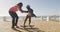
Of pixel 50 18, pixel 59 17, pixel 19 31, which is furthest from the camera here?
pixel 59 17

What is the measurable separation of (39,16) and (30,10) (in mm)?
15293

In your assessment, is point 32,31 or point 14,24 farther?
point 14,24

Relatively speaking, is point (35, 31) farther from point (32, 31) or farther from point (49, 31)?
point (49, 31)

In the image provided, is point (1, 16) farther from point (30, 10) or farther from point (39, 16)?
point (30, 10)

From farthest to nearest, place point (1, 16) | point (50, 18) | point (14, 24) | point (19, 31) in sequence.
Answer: point (1, 16) < point (50, 18) < point (14, 24) < point (19, 31)

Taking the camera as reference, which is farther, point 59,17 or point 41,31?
point 59,17

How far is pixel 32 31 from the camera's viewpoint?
1022 centimetres

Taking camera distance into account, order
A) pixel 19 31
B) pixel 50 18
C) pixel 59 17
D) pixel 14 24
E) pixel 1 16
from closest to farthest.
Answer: pixel 19 31, pixel 14 24, pixel 50 18, pixel 59 17, pixel 1 16

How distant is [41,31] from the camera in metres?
10.3

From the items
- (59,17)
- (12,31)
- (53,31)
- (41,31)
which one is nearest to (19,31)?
(12,31)

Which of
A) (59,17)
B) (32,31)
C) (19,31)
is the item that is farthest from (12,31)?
(59,17)

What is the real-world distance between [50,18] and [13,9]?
14.2 m

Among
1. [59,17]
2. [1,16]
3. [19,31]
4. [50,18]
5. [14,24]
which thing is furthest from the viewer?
[1,16]

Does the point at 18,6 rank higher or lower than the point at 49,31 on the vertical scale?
higher
